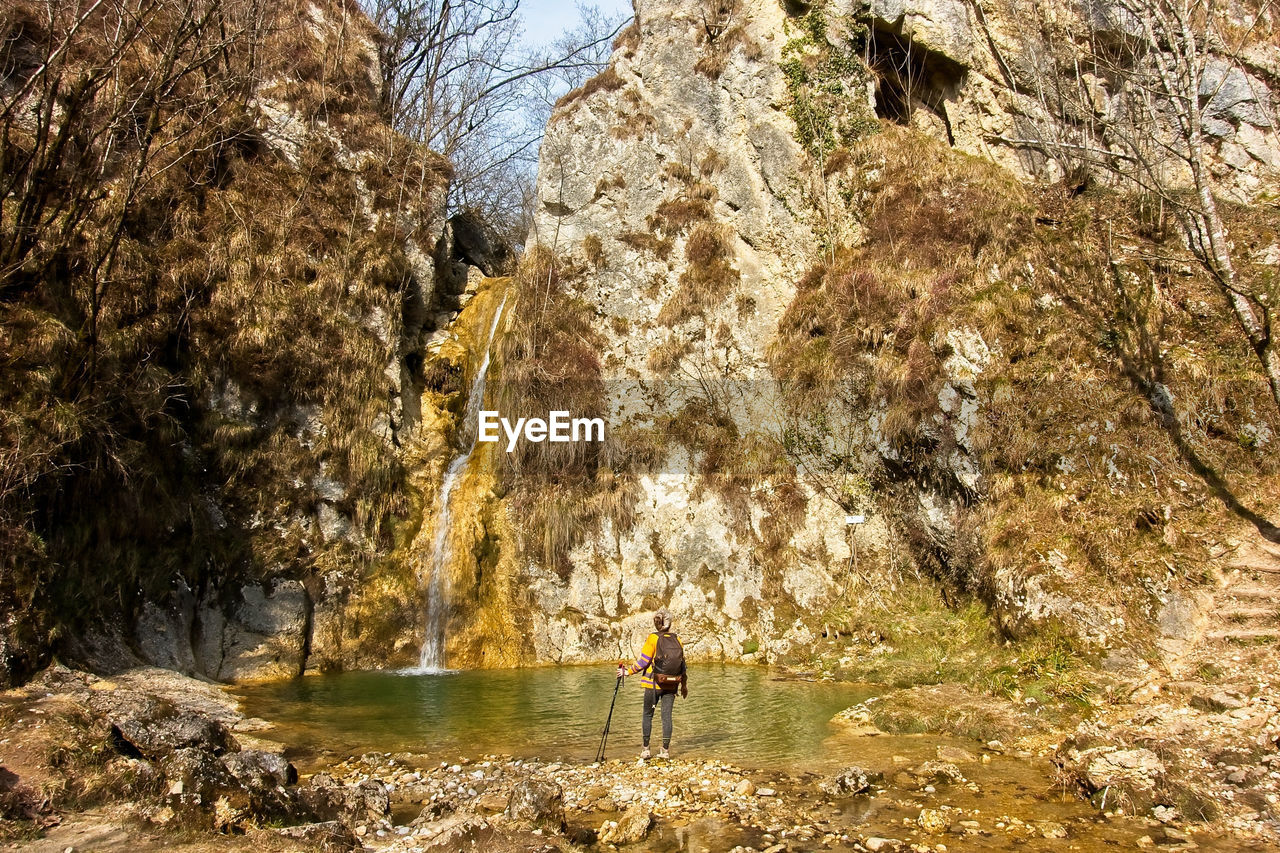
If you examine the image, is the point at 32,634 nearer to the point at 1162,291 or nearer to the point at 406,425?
the point at 406,425

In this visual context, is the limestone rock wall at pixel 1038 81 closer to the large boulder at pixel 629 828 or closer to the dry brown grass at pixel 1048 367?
the dry brown grass at pixel 1048 367

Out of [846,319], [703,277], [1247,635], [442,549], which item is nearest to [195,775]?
[442,549]

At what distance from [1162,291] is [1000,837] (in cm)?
1098

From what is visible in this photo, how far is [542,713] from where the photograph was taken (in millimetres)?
10930

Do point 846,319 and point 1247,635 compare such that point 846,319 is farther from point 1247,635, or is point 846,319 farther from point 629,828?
point 629,828

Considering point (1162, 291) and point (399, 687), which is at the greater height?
point (1162, 291)

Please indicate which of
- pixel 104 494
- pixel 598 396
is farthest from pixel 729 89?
pixel 104 494

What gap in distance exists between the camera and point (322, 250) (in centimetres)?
1722

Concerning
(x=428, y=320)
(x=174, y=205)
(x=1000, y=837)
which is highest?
(x=174, y=205)

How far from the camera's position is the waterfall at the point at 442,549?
15188mm

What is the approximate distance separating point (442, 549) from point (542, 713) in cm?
587

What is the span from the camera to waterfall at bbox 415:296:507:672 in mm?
15188

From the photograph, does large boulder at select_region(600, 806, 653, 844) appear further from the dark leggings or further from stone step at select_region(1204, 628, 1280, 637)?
stone step at select_region(1204, 628, 1280, 637)

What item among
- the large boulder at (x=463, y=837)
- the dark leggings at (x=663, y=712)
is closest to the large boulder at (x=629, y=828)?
the large boulder at (x=463, y=837)
